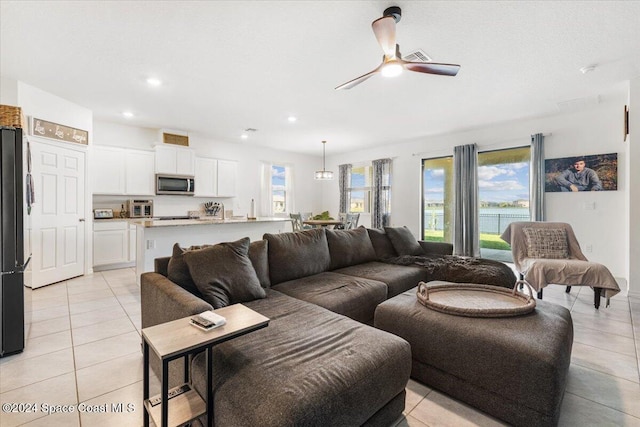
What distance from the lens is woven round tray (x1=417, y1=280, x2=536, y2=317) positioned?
1.73 m

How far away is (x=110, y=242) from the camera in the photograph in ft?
16.6

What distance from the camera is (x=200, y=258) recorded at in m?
1.98

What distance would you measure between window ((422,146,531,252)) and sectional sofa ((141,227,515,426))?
3810 millimetres

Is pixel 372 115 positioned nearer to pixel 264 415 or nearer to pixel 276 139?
pixel 276 139

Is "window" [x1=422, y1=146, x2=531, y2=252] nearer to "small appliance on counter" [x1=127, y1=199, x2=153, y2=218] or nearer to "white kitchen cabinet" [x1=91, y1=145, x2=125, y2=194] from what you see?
"small appliance on counter" [x1=127, y1=199, x2=153, y2=218]

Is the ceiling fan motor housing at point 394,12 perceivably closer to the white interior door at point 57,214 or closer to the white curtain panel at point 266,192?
the white interior door at point 57,214

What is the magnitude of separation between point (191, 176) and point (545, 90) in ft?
20.1

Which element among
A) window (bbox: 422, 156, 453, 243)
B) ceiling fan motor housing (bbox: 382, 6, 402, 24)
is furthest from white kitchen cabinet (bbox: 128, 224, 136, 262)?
window (bbox: 422, 156, 453, 243)

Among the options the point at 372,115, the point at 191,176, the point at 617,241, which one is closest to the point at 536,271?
the point at 617,241

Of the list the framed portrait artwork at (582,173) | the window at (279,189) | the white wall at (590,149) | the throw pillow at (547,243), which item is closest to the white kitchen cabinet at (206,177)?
the window at (279,189)

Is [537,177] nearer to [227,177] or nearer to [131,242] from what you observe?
[227,177]

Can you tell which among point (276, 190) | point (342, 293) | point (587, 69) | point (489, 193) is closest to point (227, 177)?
point (276, 190)

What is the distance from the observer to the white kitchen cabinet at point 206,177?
626 cm

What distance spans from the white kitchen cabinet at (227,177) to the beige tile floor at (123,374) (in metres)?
3.79
